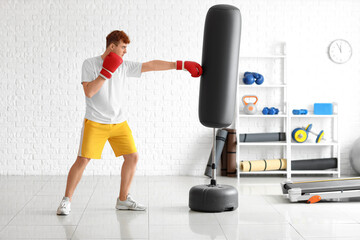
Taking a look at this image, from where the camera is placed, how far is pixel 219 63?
4.18 m

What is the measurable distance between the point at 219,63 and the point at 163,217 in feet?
4.42

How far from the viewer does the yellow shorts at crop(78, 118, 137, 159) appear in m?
4.06

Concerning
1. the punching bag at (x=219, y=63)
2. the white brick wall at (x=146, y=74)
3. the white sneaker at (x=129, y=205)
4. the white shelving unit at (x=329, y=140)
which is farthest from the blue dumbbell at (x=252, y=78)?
the white sneaker at (x=129, y=205)

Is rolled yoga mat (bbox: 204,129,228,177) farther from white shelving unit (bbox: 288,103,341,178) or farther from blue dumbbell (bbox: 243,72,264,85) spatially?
white shelving unit (bbox: 288,103,341,178)

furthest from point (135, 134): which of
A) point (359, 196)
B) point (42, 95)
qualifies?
point (359, 196)

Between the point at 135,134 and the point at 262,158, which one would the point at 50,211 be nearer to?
the point at 135,134

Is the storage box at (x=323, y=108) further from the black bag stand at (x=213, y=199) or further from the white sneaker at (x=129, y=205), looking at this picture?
the white sneaker at (x=129, y=205)

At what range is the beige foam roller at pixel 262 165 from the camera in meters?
6.27

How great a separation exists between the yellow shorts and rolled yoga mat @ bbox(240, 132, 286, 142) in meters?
2.55

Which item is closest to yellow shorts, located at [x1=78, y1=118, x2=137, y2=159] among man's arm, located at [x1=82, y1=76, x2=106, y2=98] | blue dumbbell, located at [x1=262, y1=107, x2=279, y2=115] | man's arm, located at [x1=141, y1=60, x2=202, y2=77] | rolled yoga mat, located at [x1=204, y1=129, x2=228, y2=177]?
man's arm, located at [x1=82, y1=76, x2=106, y2=98]

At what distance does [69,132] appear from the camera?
6422mm

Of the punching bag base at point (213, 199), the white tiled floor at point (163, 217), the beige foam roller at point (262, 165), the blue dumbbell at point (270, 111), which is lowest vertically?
the white tiled floor at point (163, 217)

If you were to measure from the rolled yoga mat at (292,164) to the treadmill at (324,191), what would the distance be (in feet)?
5.15

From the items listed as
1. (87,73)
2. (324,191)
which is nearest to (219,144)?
(324,191)
